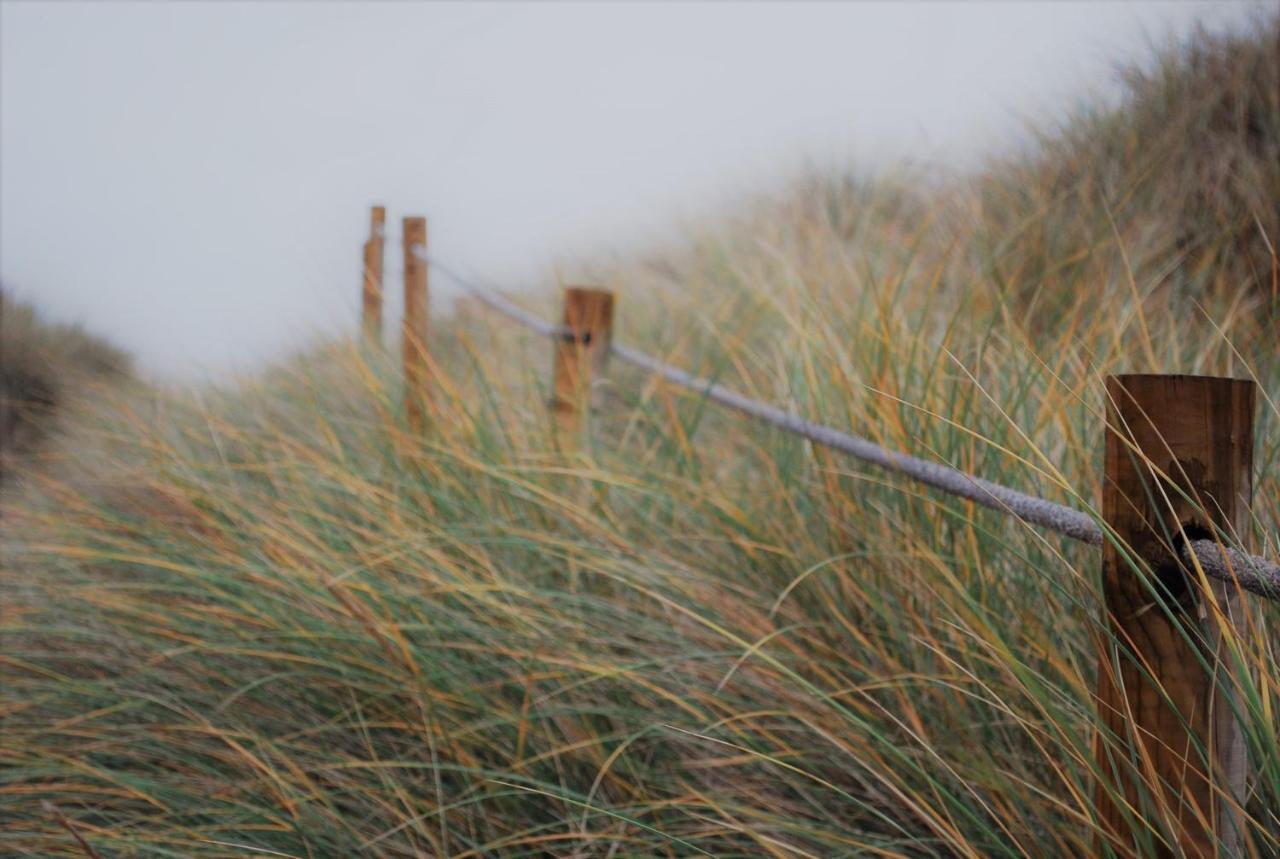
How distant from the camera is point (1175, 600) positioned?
762mm

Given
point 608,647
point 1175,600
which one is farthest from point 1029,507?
point 608,647

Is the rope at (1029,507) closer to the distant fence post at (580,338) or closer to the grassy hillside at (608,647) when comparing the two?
the grassy hillside at (608,647)

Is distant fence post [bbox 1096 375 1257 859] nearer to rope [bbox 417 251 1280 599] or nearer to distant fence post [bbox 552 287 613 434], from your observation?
rope [bbox 417 251 1280 599]

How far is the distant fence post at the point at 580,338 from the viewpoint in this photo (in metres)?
2.64

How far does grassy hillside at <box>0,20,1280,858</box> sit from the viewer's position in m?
1.14

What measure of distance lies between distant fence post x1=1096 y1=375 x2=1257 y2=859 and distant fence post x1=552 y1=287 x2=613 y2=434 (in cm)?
186

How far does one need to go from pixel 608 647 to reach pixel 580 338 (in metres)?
1.26

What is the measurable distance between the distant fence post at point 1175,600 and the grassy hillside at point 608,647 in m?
0.03

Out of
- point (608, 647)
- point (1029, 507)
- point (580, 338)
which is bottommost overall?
point (608, 647)

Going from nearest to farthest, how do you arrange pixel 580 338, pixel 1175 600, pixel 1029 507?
pixel 1175 600, pixel 1029 507, pixel 580 338

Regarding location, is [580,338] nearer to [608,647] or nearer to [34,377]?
[608,647]

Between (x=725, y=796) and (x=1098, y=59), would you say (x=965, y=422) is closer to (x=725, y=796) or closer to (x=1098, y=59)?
(x=725, y=796)

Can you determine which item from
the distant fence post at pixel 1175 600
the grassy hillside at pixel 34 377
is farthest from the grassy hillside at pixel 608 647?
the grassy hillside at pixel 34 377

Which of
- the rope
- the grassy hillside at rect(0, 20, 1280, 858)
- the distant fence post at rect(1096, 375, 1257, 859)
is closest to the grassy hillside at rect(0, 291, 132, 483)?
the grassy hillside at rect(0, 20, 1280, 858)
